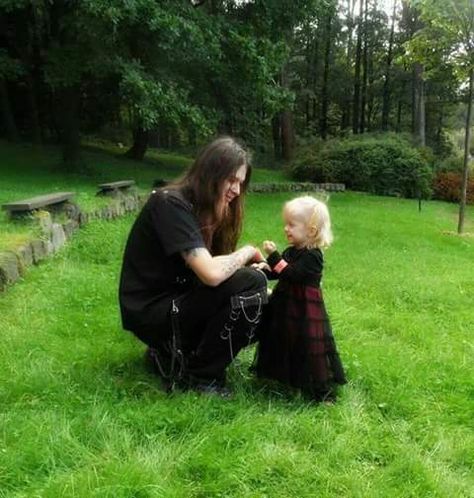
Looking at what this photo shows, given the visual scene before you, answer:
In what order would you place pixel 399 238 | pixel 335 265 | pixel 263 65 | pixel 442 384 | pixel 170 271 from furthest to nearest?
1. pixel 263 65
2. pixel 399 238
3. pixel 335 265
4. pixel 442 384
5. pixel 170 271

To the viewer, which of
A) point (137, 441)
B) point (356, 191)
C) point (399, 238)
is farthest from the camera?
point (356, 191)

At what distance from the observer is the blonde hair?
8.96ft

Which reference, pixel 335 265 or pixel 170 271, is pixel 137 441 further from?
pixel 335 265

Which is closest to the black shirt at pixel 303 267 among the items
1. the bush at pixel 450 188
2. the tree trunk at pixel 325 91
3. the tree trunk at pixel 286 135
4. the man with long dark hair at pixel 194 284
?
the man with long dark hair at pixel 194 284

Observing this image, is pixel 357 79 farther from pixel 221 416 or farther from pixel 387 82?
pixel 221 416

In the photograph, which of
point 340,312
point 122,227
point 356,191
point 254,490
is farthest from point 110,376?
point 356,191

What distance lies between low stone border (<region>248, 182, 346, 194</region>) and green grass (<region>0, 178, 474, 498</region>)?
33.2ft

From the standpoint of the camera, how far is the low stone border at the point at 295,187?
14.6 metres

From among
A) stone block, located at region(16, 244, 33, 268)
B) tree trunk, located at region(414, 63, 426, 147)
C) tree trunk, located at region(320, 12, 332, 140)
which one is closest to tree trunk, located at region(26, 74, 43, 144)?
tree trunk, located at region(414, 63, 426, 147)

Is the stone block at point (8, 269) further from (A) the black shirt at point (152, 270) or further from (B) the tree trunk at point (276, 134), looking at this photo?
(B) the tree trunk at point (276, 134)

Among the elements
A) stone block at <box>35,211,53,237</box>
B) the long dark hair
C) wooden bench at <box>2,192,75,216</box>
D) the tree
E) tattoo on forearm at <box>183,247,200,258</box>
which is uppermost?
the tree

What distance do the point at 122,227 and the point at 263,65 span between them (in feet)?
20.3

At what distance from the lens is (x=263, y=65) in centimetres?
1202

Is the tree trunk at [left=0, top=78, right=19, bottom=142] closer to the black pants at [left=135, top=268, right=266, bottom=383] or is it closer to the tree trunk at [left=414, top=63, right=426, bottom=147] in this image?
the tree trunk at [left=414, top=63, right=426, bottom=147]
